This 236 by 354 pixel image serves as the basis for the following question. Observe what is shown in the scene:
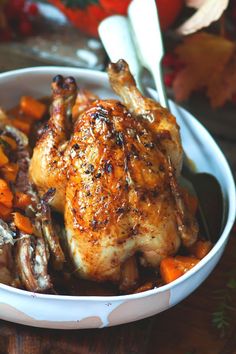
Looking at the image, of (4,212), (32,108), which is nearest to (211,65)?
(32,108)

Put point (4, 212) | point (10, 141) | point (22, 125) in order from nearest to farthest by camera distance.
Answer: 1. point (4, 212)
2. point (10, 141)
3. point (22, 125)

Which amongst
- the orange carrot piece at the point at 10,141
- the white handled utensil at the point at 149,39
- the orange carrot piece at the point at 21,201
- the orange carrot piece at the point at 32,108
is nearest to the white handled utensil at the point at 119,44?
the white handled utensil at the point at 149,39

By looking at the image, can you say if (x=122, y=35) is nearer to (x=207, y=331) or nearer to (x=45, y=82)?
(x=45, y=82)

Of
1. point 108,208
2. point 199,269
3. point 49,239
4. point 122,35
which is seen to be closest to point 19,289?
point 49,239

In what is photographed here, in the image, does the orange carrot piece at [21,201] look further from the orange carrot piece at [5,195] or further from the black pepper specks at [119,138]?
the black pepper specks at [119,138]

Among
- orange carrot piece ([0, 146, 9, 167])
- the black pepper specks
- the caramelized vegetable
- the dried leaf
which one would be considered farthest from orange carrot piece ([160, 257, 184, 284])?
the dried leaf

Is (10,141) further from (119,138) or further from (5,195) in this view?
(119,138)

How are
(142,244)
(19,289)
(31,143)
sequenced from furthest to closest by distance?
(31,143) → (142,244) → (19,289)

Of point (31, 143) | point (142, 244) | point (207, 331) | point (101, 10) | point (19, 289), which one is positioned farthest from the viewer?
point (101, 10)
